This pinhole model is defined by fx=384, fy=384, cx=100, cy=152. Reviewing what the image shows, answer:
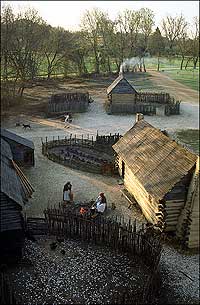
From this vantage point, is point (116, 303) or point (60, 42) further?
point (60, 42)

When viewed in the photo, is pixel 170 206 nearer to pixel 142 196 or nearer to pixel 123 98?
pixel 142 196

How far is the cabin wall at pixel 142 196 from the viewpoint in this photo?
16.8 meters

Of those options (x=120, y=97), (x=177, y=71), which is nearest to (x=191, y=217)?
(x=120, y=97)

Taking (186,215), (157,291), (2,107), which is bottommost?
(157,291)

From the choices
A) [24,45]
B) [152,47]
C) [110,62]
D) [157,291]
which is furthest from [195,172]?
[152,47]

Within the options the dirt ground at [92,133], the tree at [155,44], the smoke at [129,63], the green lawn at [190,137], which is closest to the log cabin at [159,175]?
the dirt ground at [92,133]

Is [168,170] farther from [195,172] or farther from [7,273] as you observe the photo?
[7,273]

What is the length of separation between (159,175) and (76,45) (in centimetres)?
4744

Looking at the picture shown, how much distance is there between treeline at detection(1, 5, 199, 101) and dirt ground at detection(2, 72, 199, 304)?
4.09 meters

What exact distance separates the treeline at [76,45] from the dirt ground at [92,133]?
4092mm

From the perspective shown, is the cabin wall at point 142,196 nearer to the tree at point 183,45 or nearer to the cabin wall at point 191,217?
the cabin wall at point 191,217

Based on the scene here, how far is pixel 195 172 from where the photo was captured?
50.2 ft

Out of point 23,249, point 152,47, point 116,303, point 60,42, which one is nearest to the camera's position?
point 116,303

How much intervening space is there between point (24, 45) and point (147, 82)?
67.2ft
